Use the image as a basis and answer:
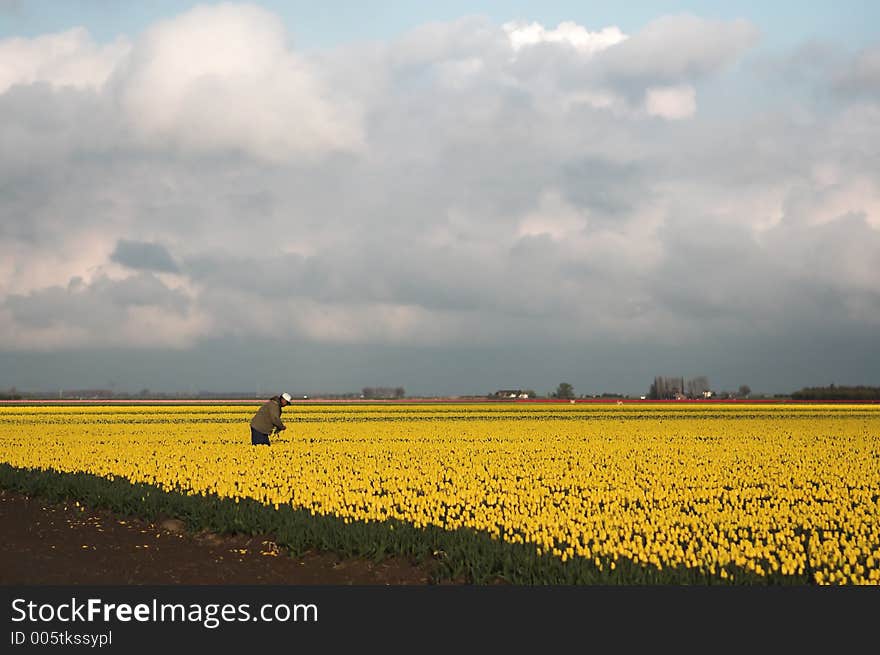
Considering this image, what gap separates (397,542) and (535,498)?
163 inches

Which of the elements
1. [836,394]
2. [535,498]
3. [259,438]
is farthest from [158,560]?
[836,394]

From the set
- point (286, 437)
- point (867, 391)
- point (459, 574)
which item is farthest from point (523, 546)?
point (867, 391)

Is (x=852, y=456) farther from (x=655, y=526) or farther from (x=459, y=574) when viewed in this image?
(x=459, y=574)

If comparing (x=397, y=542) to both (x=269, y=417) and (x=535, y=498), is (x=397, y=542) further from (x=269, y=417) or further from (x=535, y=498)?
(x=269, y=417)

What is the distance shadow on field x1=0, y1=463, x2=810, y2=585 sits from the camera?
9.26 metres

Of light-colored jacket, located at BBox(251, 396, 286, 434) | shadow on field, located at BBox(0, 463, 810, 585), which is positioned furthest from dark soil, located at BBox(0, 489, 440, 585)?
light-colored jacket, located at BBox(251, 396, 286, 434)

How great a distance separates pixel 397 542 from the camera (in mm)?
11227

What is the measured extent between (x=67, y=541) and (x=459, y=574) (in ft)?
23.1

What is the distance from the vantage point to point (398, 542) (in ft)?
37.0

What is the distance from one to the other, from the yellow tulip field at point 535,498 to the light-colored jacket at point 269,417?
73 cm

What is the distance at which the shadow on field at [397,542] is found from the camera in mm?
9258

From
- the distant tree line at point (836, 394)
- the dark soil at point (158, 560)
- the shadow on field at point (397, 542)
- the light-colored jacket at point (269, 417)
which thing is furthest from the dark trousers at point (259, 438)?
the distant tree line at point (836, 394)

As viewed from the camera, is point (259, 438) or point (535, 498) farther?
point (259, 438)

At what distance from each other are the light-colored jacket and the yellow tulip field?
28.6 inches
